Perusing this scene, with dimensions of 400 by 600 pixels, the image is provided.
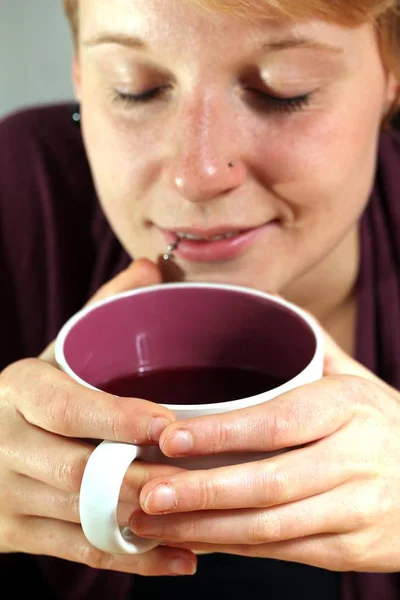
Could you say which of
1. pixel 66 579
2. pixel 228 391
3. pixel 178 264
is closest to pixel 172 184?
pixel 178 264

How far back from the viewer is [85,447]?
52 centimetres

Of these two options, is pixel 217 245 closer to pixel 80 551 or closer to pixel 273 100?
pixel 273 100

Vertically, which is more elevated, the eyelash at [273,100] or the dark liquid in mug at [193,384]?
the eyelash at [273,100]

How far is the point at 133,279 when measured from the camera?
2.36 ft

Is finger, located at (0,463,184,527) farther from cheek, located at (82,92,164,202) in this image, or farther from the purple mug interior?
cheek, located at (82,92,164,202)

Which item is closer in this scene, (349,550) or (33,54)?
(349,550)

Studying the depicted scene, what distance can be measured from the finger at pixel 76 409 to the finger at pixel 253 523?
7cm

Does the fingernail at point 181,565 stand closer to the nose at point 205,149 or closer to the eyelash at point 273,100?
the nose at point 205,149

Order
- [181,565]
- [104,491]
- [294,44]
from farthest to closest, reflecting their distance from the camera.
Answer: [294,44]
[181,565]
[104,491]

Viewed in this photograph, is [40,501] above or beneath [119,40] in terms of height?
beneath

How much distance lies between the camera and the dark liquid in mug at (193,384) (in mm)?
589

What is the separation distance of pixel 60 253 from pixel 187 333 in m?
0.48

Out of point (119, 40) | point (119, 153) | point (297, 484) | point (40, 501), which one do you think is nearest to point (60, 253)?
point (119, 153)

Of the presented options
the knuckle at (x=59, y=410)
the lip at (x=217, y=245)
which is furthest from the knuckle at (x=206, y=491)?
the lip at (x=217, y=245)
